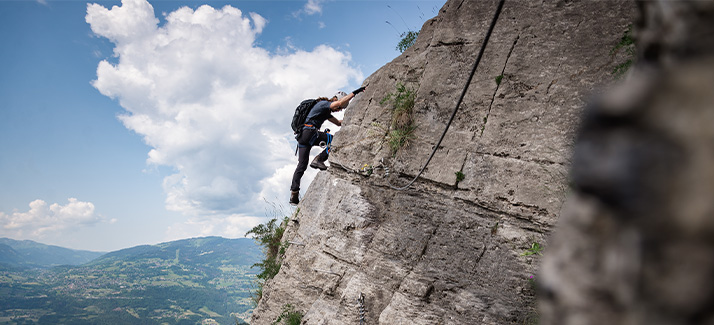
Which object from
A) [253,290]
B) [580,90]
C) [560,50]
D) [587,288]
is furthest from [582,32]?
[253,290]

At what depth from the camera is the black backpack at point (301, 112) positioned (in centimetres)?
1000

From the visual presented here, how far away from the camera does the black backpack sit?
10000 mm

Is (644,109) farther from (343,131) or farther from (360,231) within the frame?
(343,131)

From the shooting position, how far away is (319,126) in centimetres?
1000

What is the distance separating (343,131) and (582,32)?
222 inches

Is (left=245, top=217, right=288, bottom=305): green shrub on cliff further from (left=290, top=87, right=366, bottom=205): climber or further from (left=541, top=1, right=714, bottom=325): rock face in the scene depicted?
(left=541, top=1, right=714, bottom=325): rock face

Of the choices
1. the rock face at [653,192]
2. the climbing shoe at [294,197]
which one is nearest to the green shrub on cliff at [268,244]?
the climbing shoe at [294,197]

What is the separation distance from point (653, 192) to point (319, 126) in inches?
369

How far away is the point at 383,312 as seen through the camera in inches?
268

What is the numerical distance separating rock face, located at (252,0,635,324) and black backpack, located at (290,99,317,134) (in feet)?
5.42

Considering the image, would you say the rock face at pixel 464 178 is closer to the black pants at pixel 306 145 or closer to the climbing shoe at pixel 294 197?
the black pants at pixel 306 145

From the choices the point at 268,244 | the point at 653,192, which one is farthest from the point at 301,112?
the point at 653,192

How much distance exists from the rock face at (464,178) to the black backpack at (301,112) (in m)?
1.65

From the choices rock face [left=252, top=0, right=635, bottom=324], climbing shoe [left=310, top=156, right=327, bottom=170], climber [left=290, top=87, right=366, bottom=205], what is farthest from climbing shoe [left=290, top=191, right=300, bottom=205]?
rock face [left=252, top=0, right=635, bottom=324]
